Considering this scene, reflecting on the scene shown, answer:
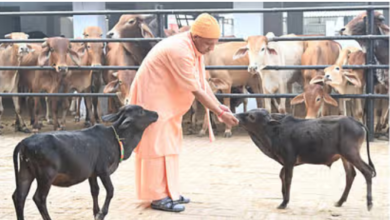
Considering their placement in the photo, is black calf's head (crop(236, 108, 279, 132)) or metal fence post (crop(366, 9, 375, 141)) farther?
metal fence post (crop(366, 9, 375, 141))

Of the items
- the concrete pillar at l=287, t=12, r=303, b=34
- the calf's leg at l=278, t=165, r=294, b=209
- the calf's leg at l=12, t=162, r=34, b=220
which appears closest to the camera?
the calf's leg at l=12, t=162, r=34, b=220

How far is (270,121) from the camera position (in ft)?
16.0

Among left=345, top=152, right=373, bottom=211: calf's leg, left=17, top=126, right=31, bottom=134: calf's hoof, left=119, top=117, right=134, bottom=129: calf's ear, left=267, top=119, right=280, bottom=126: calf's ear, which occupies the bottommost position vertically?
left=17, top=126, right=31, bottom=134: calf's hoof

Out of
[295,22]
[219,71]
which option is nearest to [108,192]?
[219,71]

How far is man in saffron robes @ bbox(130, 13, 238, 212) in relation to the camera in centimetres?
489

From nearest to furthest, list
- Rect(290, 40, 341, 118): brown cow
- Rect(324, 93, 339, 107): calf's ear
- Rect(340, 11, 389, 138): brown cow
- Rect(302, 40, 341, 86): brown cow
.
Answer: Rect(324, 93, 339, 107): calf's ear → Rect(290, 40, 341, 118): brown cow → Rect(340, 11, 389, 138): brown cow → Rect(302, 40, 341, 86): brown cow

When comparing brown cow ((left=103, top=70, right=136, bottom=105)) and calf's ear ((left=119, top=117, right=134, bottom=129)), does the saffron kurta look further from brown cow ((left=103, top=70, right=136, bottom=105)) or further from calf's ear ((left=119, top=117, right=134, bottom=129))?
brown cow ((left=103, top=70, right=136, bottom=105))

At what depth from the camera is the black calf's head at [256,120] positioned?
4914 mm

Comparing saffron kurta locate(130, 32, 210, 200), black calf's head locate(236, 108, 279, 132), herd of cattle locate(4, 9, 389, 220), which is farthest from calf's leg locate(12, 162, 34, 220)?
black calf's head locate(236, 108, 279, 132)

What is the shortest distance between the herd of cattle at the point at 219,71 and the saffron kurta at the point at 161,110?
→ 379cm

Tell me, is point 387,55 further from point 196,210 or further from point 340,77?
point 196,210

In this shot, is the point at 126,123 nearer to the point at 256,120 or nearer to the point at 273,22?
the point at 256,120

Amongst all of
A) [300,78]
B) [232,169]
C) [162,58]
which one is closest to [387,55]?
[300,78]

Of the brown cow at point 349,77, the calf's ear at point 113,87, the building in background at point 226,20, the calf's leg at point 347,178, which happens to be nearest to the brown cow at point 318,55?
the brown cow at point 349,77
